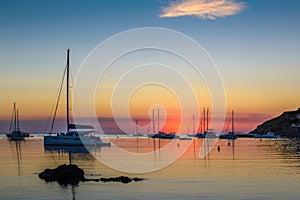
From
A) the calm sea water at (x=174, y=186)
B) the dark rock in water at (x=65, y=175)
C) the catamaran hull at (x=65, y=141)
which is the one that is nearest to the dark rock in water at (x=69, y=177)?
the dark rock in water at (x=65, y=175)

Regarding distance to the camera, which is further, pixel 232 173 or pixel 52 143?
pixel 52 143

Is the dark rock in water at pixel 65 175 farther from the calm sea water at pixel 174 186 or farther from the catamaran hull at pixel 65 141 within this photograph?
the catamaran hull at pixel 65 141

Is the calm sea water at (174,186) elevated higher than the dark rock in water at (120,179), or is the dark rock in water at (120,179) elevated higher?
the dark rock in water at (120,179)

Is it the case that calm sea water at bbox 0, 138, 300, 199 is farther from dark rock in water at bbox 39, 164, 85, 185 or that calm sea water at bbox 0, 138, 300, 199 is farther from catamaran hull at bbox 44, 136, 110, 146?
catamaran hull at bbox 44, 136, 110, 146

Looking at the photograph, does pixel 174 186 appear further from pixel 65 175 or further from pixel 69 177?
pixel 65 175

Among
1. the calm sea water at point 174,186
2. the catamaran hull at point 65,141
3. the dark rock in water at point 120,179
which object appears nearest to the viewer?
the calm sea water at point 174,186

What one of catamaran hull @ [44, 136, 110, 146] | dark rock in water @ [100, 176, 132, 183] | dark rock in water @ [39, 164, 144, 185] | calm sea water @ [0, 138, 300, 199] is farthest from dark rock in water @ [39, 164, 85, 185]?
catamaran hull @ [44, 136, 110, 146]

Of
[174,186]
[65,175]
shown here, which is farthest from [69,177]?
[174,186]

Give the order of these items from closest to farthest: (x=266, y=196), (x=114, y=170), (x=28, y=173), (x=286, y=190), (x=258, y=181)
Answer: (x=266, y=196), (x=286, y=190), (x=258, y=181), (x=28, y=173), (x=114, y=170)

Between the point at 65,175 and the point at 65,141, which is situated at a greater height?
the point at 65,141

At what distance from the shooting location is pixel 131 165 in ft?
250

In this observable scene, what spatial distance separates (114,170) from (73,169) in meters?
13.5

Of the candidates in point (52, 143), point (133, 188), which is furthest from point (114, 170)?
point (52, 143)

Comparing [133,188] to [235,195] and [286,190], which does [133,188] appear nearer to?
[235,195]
